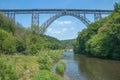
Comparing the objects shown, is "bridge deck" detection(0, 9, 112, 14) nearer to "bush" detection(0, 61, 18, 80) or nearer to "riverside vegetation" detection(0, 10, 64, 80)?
"riverside vegetation" detection(0, 10, 64, 80)

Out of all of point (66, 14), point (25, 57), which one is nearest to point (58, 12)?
point (66, 14)

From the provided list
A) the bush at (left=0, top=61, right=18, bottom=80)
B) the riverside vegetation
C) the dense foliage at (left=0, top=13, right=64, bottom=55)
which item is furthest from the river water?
the bush at (left=0, top=61, right=18, bottom=80)

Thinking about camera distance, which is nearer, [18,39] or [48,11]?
[18,39]

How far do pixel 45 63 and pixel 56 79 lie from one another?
7943 millimetres

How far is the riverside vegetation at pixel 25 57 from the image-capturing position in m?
17.3

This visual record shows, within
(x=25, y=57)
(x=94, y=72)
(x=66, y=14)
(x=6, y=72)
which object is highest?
(x=66, y=14)

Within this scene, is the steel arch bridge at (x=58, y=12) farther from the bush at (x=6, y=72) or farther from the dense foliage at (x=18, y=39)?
the bush at (x=6, y=72)

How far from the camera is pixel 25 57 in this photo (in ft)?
120

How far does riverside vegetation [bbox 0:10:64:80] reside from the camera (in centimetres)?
1728

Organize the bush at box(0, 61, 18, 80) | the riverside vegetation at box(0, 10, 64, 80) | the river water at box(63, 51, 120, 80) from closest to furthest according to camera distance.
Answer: the bush at box(0, 61, 18, 80) → the riverside vegetation at box(0, 10, 64, 80) → the river water at box(63, 51, 120, 80)

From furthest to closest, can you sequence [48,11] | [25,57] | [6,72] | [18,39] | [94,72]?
[48,11], [18,39], [25,57], [94,72], [6,72]

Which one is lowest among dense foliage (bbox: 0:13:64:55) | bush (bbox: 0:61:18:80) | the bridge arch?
bush (bbox: 0:61:18:80)

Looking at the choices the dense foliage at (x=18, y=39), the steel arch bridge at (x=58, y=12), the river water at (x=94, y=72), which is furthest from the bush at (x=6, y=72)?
the steel arch bridge at (x=58, y=12)

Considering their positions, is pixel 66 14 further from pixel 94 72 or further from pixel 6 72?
pixel 6 72
